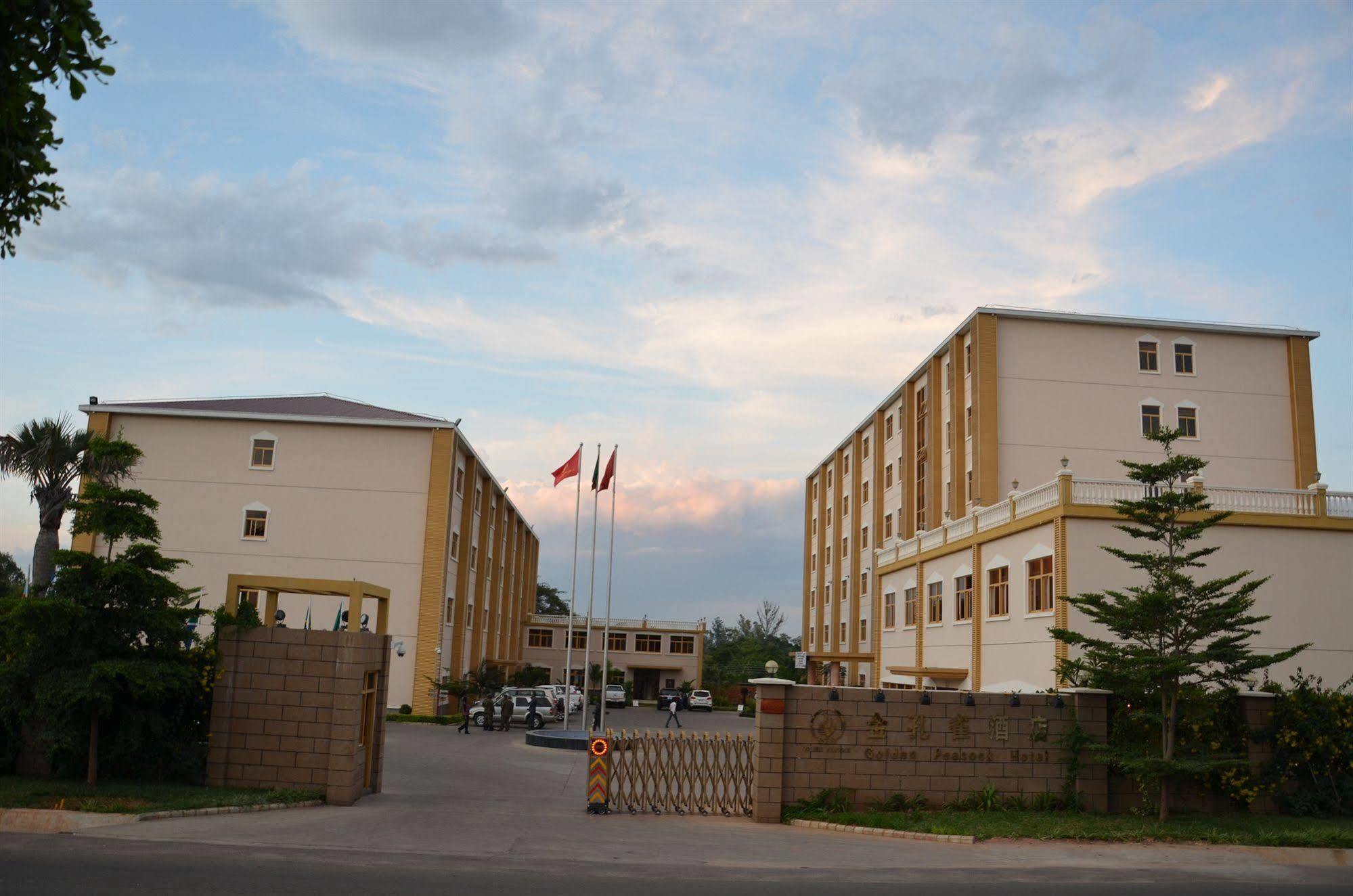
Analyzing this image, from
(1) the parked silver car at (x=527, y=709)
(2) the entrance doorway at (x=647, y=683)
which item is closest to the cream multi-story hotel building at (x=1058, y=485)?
(1) the parked silver car at (x=527, y=709)

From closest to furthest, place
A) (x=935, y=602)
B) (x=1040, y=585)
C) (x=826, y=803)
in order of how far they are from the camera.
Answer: (x=826, y=803) → (x=1040, y=585) → (x=935, y=602)

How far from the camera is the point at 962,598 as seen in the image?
1368 inches

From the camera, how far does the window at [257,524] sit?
43375mm

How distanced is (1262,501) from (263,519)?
3585 centimetres

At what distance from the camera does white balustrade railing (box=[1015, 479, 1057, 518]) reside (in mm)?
27812

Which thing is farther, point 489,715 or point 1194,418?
point 489,715

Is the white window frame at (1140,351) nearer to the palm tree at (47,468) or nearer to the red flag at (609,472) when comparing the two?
the red flag at (609,472)

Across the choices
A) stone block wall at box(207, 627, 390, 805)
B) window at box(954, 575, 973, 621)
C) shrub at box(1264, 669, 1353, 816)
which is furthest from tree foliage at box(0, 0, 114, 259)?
window at box(954, 575, 973, 621)

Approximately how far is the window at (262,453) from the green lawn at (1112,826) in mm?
32803

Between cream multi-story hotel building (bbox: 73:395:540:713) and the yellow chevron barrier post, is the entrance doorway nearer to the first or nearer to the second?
cream multi-story hotel building (bbox: 73:395:540:713)

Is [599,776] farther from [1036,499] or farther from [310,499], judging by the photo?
[310,499]

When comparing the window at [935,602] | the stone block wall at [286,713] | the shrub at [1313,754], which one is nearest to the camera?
the stone block wall at [286,713]

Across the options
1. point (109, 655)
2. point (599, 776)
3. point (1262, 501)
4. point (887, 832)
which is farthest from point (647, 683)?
Result: point (109, 655)

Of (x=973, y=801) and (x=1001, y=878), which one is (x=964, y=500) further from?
(x=1001, y=878)
